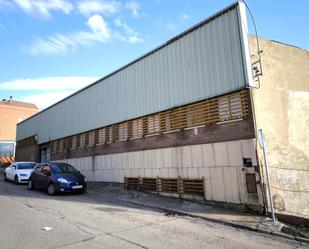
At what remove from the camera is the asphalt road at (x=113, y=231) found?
6082mm

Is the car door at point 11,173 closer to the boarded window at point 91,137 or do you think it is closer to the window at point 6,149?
the boarded window at point 91,137

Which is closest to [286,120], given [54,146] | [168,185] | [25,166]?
[168,185]

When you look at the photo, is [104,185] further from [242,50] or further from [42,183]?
[242,50]

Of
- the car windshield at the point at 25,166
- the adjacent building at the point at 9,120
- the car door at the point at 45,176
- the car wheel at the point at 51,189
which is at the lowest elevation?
the car wheel at the point at 51,189

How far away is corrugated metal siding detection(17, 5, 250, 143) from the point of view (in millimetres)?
10719

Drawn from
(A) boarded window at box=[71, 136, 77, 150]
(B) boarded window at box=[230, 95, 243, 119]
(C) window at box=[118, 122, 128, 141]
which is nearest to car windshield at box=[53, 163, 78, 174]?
(C) window at box=[118, 122, 128, 141]

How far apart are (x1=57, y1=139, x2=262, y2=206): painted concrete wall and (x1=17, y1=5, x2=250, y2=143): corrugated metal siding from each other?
7.29ft

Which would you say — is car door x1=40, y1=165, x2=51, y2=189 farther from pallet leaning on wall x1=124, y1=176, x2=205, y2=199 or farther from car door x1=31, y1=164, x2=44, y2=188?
pallet leaning on wall x1=124, y1=176, x2=205, y2=199

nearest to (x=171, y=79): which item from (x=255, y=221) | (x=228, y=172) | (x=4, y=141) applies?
(x=228, y=172)

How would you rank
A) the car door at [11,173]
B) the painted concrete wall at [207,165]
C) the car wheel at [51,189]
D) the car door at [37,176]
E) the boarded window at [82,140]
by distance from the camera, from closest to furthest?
the painted concrete wall at [207,165]
the car wheel at [51,189]
the car door at [37,176]
the car door at [11,173]
the boarded window at [82,140]

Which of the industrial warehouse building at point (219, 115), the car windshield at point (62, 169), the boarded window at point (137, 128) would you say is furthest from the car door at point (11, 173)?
the boarded window at point (137, 128)

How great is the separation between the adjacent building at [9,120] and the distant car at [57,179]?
107 feet

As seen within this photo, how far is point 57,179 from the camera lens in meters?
13.4

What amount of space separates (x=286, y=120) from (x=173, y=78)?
538cm
